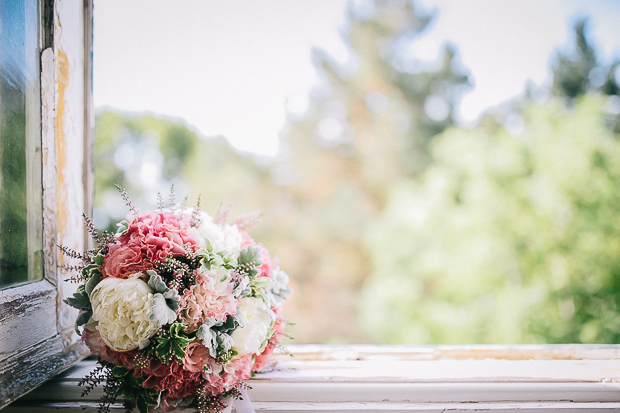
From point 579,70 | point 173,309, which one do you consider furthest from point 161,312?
point 579,70

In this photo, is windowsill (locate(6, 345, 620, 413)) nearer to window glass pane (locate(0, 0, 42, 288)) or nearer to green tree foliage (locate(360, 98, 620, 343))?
window glass pane (locate(0, 0, 42, 288))

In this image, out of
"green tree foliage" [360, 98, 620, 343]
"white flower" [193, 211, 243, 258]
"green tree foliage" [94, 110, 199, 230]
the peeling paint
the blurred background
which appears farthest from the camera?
"green tree foliage" [94, 110, 199, 230]

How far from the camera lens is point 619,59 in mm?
4695

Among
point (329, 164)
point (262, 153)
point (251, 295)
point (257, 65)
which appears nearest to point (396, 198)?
point (329, 164)

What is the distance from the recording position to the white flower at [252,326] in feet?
2.26

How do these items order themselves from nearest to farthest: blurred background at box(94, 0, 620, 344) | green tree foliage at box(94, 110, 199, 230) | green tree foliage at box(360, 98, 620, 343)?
green tree foliage at box(360, 98, 620, 343)
blurred background at box(94, 0, 620, 344)
green tree foliage at box(94, 110, 199, 230)

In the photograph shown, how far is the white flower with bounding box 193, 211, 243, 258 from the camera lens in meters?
0.72

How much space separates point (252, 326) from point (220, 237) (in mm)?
164

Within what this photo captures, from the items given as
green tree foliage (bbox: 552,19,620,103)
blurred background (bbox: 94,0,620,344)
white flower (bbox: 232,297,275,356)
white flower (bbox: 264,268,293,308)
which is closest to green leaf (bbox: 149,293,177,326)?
white flower (bbox: 232,297,275,356)

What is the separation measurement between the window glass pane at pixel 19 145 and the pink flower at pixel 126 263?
194mm

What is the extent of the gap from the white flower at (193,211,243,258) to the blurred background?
3560 mm

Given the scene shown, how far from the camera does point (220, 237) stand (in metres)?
0.73

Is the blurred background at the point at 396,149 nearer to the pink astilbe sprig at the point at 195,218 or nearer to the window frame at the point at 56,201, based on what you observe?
the window frame at the point at 56,201

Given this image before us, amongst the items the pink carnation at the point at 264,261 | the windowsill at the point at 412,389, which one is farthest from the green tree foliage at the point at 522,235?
the pink carnation at the point at 264,261
